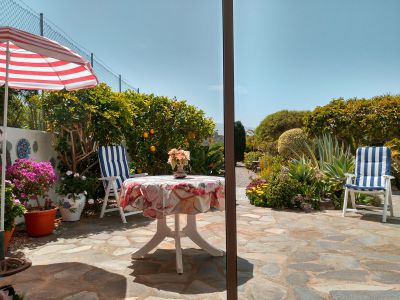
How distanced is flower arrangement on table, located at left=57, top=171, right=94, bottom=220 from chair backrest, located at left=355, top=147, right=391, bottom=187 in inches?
140

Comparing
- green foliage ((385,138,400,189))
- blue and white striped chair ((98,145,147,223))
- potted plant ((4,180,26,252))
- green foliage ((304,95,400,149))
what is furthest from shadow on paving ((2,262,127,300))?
green foliage ((304,95,400,149))

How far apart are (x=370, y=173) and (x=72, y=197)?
383cm

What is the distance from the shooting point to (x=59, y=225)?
405cm

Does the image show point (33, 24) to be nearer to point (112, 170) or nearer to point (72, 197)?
point (112, 170)

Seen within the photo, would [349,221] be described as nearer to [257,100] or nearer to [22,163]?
[257,100]

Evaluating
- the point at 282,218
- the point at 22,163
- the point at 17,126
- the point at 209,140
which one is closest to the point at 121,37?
the point at 209,140

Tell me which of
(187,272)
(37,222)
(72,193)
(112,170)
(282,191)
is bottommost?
(187,272)

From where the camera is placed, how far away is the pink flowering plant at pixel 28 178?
11.1 feet

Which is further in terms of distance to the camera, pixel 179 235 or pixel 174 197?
pixel 179 235

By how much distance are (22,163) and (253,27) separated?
2.81 meters

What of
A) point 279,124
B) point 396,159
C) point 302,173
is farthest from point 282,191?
point 279,124

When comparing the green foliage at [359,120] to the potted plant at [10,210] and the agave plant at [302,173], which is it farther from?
the potted plant at [10,210]

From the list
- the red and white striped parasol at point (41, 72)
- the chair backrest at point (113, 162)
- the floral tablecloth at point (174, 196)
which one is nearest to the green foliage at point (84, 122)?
the chair backrest at point (113, 162)

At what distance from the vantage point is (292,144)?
1027 centimetres
